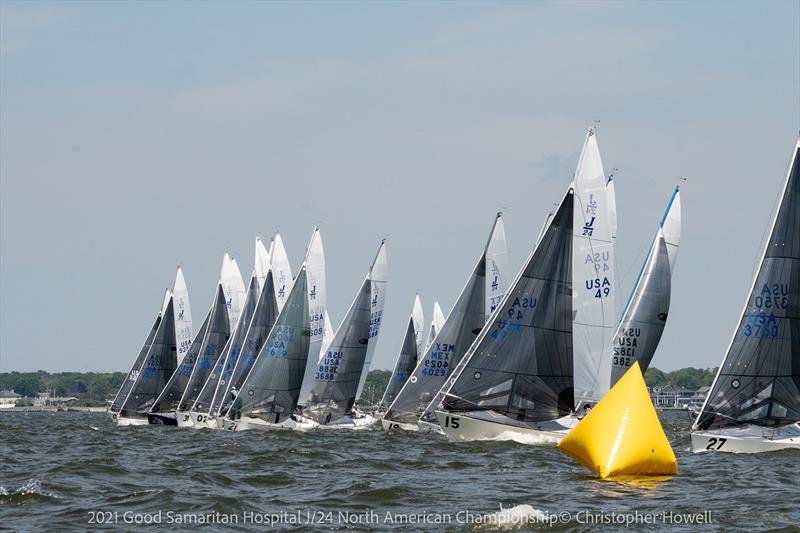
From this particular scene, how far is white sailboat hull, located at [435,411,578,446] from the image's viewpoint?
39.2 meters

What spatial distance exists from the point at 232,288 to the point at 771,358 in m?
42.6

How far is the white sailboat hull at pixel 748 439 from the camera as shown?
35.3 meters

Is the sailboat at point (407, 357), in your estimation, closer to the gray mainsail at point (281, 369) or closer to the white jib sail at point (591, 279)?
the gray mainsail at point (281, 369)

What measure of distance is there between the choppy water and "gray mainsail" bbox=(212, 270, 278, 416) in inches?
864

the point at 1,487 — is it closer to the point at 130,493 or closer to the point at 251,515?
the point at 130,493

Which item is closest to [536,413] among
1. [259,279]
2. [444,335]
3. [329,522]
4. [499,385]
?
[499,385]

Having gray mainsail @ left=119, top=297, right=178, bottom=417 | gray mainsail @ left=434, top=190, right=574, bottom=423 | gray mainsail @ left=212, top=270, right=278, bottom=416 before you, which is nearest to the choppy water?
gray mainsail @ left=434, top=190, right=574, bottom=423

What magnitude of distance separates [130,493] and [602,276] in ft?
65.6

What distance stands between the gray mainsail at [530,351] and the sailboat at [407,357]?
1045 inches

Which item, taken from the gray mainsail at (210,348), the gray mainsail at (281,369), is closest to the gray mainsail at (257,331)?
the gray mainsail at (281,369)

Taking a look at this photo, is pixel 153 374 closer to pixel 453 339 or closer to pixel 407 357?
pixel 407 357

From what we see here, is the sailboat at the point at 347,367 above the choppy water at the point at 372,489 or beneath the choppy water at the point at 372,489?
above

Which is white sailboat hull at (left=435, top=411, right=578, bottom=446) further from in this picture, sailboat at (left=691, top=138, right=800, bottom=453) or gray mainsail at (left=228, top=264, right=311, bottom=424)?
gray mainsail at (left=228, top=264, right=311, bottom=424)

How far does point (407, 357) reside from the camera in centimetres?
7069
